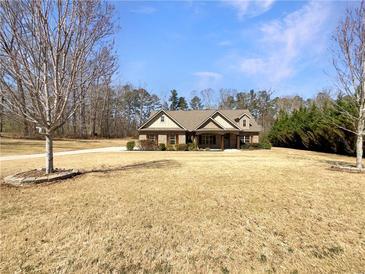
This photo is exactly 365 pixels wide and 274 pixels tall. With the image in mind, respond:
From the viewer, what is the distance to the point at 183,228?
4270mm

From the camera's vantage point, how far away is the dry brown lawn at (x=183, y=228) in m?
3.23

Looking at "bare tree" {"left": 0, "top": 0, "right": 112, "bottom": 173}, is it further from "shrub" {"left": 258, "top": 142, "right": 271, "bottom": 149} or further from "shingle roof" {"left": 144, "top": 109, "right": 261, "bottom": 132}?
"shrub" {"left": 258, "top": 142, "right": 271, "bottom": 149}

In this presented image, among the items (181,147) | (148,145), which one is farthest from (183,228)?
(148,145)

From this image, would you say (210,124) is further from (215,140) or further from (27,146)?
(27,146)

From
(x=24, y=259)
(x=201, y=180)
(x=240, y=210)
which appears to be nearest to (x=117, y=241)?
(x=24, y=259)

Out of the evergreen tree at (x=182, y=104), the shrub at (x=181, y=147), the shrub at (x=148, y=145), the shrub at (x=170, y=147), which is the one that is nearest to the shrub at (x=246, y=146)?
the shrub at (x=181, y=147)

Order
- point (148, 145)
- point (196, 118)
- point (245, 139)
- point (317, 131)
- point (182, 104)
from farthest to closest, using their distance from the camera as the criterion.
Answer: point (182, 104), point (196, 118), point (245, 139), point (148, 145), point (317, 131)

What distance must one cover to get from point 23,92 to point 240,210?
845 cm

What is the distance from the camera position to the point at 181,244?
3.72 metres

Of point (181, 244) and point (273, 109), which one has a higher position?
point (273, 109)

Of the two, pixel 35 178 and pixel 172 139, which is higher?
pixel 172 139

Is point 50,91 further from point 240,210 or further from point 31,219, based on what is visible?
point 240,210

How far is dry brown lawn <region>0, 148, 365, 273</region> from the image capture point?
10.6ft

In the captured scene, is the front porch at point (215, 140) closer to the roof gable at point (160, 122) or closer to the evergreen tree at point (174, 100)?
the roof gable at point (160, 122)
